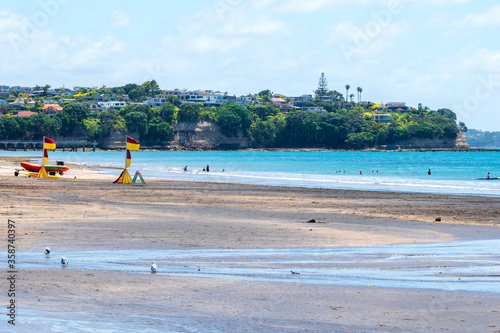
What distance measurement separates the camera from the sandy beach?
324 inches

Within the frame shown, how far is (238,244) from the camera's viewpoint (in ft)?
48.5

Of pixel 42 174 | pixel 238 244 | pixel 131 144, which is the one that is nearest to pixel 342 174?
pixel 42 174

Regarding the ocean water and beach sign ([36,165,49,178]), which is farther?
beach sign ([36,165,49,178])

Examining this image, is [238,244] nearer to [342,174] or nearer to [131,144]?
[131,144]

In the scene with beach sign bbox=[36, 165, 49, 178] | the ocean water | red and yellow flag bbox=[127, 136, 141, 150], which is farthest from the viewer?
beach sign bbox=[36, 165, 49, 178]

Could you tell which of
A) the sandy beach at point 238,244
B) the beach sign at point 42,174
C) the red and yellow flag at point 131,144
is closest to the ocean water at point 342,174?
the beach sign at point 42,174

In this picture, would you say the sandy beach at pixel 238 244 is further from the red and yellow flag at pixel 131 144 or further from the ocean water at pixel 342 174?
the ocean water at pixel 342 174

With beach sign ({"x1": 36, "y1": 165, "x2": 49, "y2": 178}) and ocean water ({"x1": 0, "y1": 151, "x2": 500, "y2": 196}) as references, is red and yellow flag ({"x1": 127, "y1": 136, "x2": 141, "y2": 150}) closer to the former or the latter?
ocean water ({"x1": 0, "y1": 151, "x2": 500, "y2": 196})

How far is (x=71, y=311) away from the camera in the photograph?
326 inches

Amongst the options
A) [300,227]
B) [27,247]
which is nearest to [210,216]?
[300,227]

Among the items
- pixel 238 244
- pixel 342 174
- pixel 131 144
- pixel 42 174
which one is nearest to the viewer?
pixel 238 244

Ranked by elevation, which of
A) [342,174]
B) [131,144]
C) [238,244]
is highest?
[131,144]

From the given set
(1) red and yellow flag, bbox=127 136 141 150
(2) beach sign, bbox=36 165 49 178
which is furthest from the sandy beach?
(2) beach sign, bbox=36 165 49 178

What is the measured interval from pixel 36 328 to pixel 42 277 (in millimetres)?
3203
